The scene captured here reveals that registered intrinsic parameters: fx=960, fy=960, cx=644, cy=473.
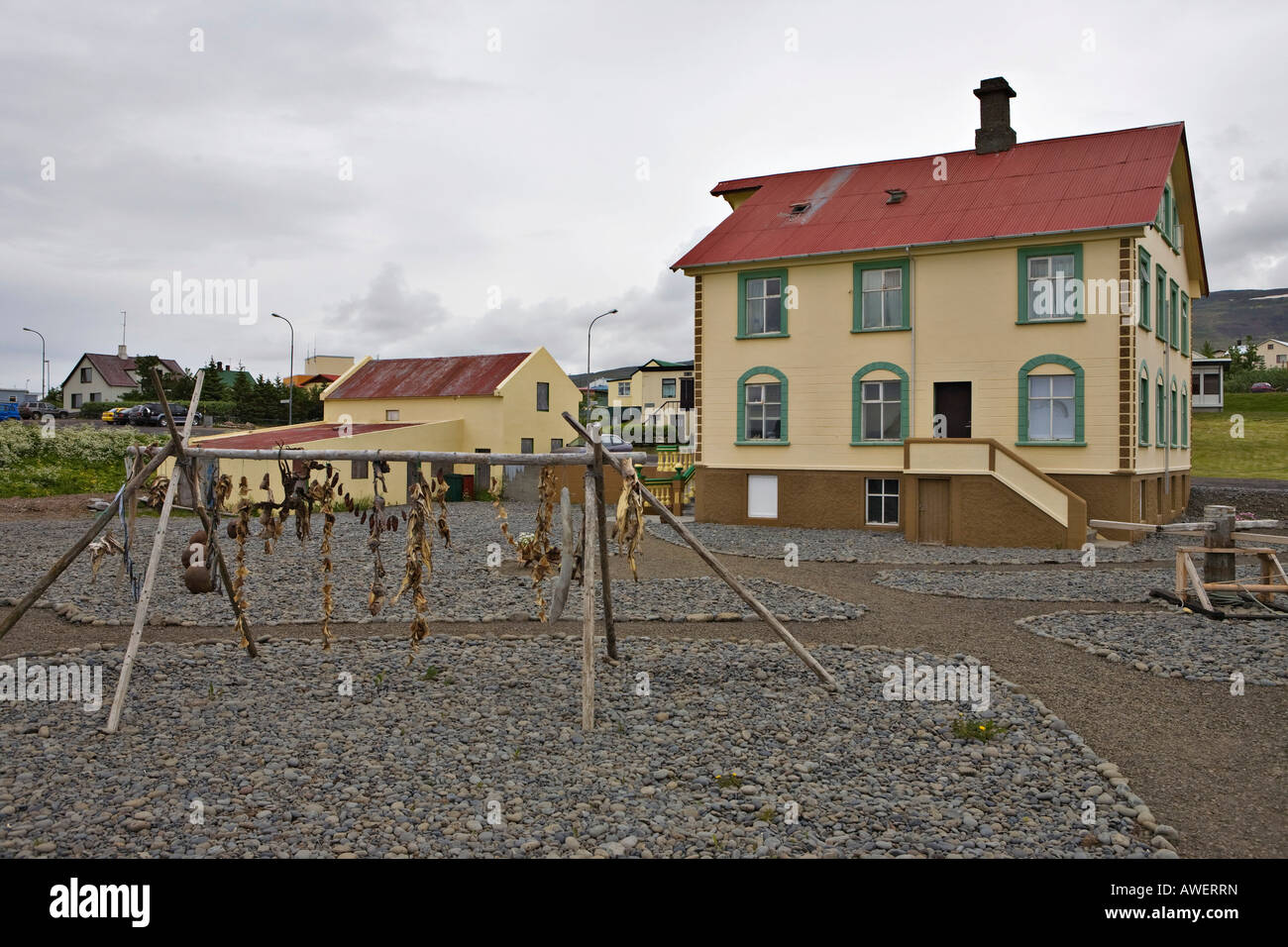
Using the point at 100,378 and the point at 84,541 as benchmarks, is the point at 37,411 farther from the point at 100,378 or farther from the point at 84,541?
the point at 84,541

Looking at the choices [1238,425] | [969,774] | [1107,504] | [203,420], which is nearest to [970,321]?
[1107,504]

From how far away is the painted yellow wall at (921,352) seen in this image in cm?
2328

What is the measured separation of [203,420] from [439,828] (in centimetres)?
5631

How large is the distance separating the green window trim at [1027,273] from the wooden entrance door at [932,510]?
15.0 feet

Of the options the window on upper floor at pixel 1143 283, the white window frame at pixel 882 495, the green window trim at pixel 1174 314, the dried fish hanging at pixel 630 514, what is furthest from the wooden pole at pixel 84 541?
the green window trim at pixel 1174 314

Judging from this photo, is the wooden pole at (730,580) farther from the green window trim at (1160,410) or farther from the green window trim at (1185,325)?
the green window trim at (1185,325)

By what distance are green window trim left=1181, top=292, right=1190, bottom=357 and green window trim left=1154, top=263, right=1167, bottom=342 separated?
4628mm

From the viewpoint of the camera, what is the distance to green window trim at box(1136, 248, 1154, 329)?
76.3ft

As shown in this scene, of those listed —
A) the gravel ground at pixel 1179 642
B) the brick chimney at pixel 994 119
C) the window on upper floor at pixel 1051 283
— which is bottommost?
the gravel ground at pixel 1179 642

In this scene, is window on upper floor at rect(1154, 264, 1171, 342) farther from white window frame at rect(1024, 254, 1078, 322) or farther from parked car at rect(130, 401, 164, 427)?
parked car at rect(130, 401, 164, 427)

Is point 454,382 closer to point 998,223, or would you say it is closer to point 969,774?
point 998,223

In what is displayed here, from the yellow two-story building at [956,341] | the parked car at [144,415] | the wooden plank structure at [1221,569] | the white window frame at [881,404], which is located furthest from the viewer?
the parked car at [144,415]

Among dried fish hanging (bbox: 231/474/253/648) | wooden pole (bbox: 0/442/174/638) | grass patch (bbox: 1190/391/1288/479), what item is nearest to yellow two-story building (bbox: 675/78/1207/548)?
grass patch (bbox: 1190/391/1288/479)

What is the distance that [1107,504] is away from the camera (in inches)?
912
